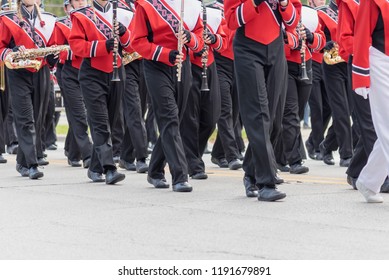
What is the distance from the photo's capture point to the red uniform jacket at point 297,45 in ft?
39.0

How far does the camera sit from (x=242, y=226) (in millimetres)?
8031

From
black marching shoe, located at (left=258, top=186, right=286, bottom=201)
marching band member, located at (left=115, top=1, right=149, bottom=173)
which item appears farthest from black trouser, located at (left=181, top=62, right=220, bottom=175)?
black marching shoe, located at (left=258, top=186, right=286, bottom=201)

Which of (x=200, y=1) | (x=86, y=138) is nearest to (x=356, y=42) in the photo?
(x=200, y=1)

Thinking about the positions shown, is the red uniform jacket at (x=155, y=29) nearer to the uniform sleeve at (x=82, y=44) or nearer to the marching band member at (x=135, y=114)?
the uniform sleeve at (x=82, y=44)

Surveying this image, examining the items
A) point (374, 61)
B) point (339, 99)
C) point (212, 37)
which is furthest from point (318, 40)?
point (374, 61)

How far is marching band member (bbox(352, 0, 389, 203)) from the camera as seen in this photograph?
28.6ft

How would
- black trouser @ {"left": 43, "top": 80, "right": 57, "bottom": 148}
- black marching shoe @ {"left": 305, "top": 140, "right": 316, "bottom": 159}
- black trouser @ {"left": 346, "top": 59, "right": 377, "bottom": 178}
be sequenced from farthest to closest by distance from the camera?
black trouser @ {"left": 43, "top": 80, "right": 57, "bottom": 148}, black marching shoe @ {"left": 305, "top": 140, "right": 316, "bottom": 159}, black trouser @ {"left": 346, "top": 59, "right": 377, "bottom": 178}

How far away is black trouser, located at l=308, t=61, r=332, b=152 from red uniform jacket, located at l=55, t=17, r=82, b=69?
290 centimetres

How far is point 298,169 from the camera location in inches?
492

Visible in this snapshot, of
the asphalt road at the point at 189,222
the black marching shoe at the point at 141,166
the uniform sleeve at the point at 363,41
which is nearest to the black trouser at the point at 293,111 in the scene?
the asphalt road at the point at 189,222

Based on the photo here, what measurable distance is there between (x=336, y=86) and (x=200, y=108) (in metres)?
2.01

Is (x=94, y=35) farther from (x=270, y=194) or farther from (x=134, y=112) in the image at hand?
(x=270, y=194)

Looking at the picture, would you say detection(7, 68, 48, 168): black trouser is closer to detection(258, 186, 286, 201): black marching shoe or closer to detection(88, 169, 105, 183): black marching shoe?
detection(88, 169, 105, 183): black marching shoe

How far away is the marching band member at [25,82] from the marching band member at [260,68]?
3.51 metres
